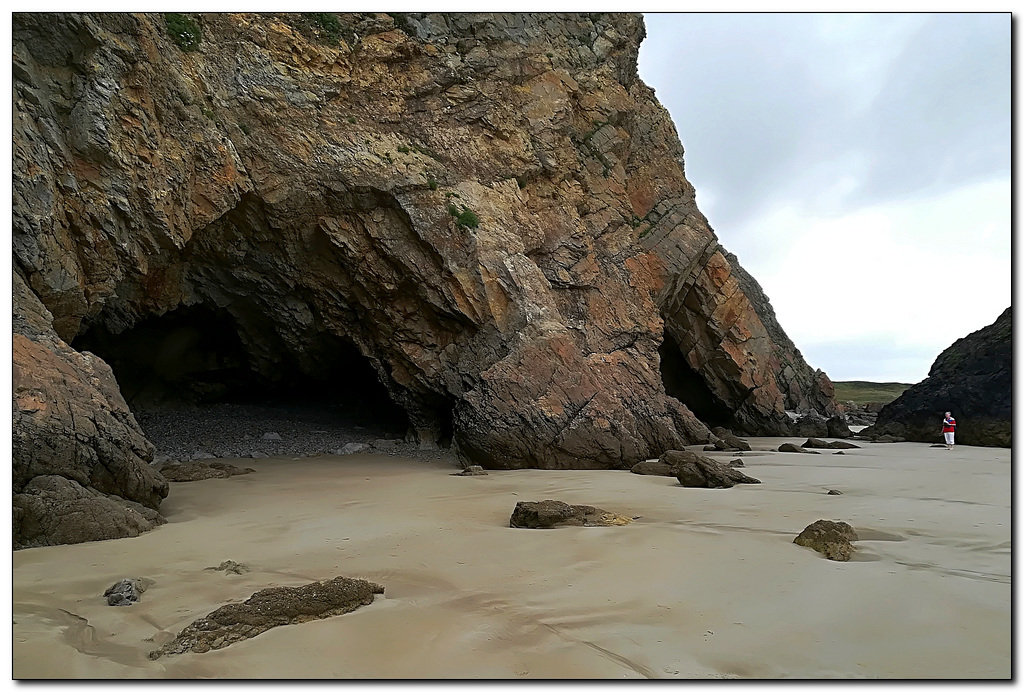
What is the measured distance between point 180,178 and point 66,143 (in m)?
1.48

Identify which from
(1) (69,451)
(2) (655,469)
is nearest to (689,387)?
(2) (655,469)

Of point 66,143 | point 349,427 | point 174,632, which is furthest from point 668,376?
point 174,632

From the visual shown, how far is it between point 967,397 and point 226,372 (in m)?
17.7

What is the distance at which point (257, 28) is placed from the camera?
31.7 ft

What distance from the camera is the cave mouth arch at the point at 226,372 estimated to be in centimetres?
1329

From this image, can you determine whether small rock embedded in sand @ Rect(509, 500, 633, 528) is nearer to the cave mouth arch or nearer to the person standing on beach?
the cave mouth arch

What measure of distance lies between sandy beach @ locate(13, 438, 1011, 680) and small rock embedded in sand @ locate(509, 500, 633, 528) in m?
0.15

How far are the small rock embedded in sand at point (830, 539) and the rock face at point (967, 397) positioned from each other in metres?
11.7

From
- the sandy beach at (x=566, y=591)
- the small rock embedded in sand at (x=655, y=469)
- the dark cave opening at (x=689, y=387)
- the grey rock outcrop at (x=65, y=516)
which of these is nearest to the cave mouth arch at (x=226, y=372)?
the small rock embedded in sand at (x=655, y=469)

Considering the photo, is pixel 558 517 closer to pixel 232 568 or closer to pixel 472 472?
pixel 232 568

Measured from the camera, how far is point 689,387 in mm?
18328

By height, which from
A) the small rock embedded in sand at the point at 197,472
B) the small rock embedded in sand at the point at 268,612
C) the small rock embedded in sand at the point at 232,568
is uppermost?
the small rock embedded in sand at the point at 268,612

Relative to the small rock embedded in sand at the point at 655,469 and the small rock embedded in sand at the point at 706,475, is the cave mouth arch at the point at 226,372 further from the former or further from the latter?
the small rock embedded in sand at the point at 706,475

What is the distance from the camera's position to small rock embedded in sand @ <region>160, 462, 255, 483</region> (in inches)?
284
